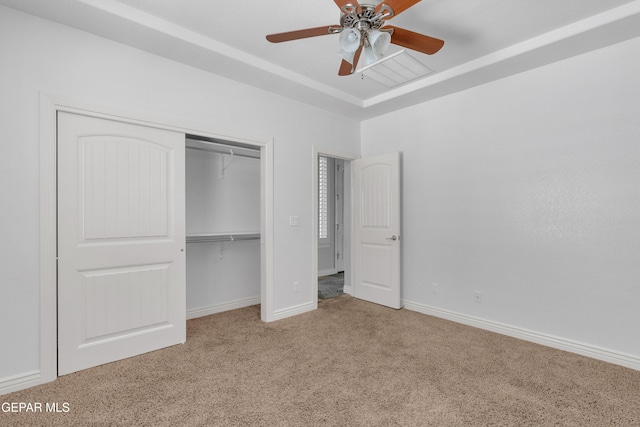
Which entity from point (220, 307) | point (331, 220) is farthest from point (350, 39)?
point (331, 220)

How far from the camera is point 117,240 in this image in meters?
2.54

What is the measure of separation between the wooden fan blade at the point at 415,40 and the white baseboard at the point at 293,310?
289 cm

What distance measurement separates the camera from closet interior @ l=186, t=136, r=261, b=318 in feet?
11.9

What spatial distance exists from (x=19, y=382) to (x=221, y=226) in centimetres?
220

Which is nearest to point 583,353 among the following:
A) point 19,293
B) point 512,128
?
point 512,128

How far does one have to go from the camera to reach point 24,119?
2143 millimetres

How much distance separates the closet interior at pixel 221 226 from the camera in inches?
143

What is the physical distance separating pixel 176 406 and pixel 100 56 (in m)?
2.63

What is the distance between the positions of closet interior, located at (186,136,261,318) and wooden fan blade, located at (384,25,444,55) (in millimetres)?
2273

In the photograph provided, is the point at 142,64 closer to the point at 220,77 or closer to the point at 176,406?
the point at 220,77

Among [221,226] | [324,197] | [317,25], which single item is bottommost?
[221,226]

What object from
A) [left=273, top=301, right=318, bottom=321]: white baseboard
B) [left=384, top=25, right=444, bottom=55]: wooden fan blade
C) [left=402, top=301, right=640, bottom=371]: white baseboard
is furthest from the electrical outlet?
[left=384, top=25, right=444, bottom=55]: wooden fan blade

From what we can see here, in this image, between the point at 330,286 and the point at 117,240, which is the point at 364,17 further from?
the point at 330,286

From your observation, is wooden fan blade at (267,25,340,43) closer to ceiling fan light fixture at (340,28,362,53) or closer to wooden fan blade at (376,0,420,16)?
ceiling fan light fixture at (340,28,362,53)
